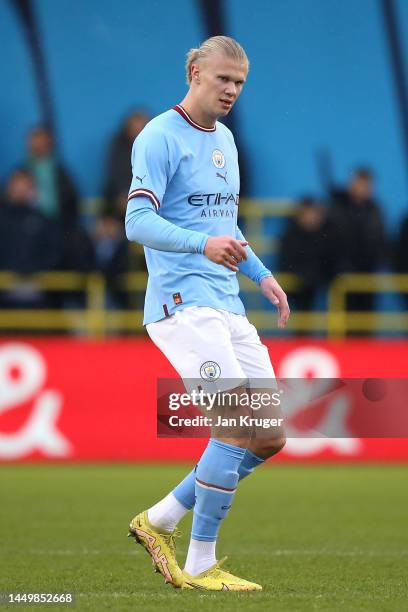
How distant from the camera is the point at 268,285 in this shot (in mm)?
5984

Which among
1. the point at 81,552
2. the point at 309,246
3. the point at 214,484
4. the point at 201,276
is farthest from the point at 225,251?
the point at 309,246

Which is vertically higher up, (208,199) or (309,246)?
(309,246)

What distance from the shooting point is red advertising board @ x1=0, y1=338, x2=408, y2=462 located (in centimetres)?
1255

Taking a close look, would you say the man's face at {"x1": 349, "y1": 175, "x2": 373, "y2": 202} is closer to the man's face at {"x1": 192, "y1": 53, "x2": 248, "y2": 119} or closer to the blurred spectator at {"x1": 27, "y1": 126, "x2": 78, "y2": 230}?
the blurred spectator at {"x1": 27, "y1": 126, "x2": 78, "y2": 230}

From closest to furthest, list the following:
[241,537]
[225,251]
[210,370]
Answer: [225,251] < [210,370] < [241,537]

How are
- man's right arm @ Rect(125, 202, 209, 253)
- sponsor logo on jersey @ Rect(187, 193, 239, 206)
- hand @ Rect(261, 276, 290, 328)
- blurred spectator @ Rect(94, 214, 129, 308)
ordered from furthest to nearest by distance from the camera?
blurred spectator @ Rect(94, 214, 129, 308) → hand @ Rect(261, 276, 290, 328) → sponsor logo on jersey @ Rect(187, 193, 239, 206) → man's right arm @ Rect(125, 202, 209, 253)

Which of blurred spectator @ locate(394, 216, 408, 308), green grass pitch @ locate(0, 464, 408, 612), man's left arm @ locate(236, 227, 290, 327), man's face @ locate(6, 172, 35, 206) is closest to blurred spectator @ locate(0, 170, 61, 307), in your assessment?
man's face @ locate(6, 172, 35, 206)

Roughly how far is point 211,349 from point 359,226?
801cm

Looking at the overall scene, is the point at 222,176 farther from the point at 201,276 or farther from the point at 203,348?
the point at 203,348

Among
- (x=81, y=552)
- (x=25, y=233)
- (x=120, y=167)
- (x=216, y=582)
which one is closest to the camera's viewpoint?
(x=216, y=582)

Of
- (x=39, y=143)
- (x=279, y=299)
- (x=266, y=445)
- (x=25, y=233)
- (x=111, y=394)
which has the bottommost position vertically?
(x=266, y=445)

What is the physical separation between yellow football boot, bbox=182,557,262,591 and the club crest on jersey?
1.66 metres

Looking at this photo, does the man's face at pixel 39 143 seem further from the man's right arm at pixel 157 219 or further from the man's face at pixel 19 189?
the man's right arm at pixel 157 219

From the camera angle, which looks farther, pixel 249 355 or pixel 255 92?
pixel 255 92
